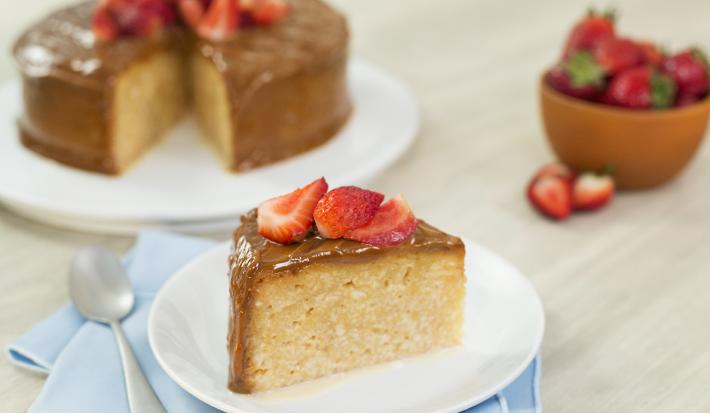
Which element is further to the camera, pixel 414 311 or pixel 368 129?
pixel 368 129

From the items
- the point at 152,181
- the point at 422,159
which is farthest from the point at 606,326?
the point at 152,181

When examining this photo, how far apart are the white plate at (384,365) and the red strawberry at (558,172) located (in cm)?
74

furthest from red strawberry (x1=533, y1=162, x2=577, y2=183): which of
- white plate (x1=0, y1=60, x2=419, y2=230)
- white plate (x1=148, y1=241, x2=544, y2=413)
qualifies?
white plate (x1=148, y1=241, x2=544, y2=413)

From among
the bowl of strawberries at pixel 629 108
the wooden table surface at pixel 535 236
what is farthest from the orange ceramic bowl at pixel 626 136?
the wooden table surface at pixel 535 236

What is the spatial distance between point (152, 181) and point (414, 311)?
4.19 feet

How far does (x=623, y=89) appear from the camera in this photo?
2893 millimetres

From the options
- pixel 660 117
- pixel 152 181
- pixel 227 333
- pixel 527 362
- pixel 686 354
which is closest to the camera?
pixel 527 362

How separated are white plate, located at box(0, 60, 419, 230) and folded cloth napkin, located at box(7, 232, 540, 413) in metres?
0.35

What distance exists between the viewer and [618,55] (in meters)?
2.90

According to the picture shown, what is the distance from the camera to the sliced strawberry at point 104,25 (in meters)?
3.21

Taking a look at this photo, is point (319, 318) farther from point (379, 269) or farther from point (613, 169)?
point (613, 169)

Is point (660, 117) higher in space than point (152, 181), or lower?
higher

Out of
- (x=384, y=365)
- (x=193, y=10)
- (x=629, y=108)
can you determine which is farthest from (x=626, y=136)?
(x=193, y=10)

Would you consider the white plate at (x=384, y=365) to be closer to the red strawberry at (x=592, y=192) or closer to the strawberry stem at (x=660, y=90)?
the red strawberry at (x=592, y=192)
